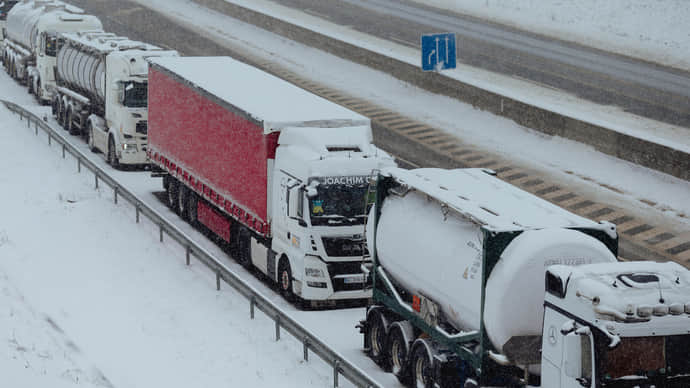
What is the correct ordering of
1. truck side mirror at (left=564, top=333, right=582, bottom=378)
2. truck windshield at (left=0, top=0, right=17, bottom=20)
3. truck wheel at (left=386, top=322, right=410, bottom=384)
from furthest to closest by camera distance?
truck windshield at (left=0, top=0, right=17, bottom=20), truck wheel at (left=386, top=322, right=410, bottom=384), truck side mirror at (left=564, top=333, right=582, bottom=378)

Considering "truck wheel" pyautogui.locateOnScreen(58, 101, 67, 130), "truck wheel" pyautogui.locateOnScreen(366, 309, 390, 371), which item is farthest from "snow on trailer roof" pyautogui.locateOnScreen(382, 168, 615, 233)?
"truck wheel" pyautogui.locateOnScreen(58, 101, 67, 130)

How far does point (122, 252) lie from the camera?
24.2 meters

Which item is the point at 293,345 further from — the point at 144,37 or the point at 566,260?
the point at 144,37

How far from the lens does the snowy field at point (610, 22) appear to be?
44.5 metres

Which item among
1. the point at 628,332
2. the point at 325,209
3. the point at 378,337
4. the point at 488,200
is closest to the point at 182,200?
the point at 325,209

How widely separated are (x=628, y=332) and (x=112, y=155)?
24697mm

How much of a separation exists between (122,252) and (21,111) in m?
16.8

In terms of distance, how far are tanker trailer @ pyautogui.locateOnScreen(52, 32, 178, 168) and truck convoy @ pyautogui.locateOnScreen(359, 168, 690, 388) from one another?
16.3 metres

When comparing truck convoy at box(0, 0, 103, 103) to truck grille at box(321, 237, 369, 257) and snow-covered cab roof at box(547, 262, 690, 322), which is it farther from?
snow-covered cab roof at box(547, 262, 690, 322)

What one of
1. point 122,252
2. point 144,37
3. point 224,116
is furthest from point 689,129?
point 144,37

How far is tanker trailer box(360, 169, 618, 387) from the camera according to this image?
43.4 ft

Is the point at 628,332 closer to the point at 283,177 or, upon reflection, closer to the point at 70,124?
the point at 283,177

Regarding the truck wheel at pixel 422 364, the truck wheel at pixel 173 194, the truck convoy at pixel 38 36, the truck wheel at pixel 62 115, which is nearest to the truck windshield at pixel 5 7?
the truck convoy at pixel 38 36

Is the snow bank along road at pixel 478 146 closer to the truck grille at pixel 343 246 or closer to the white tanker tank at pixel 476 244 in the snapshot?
the truck grille at pixel 343 246
